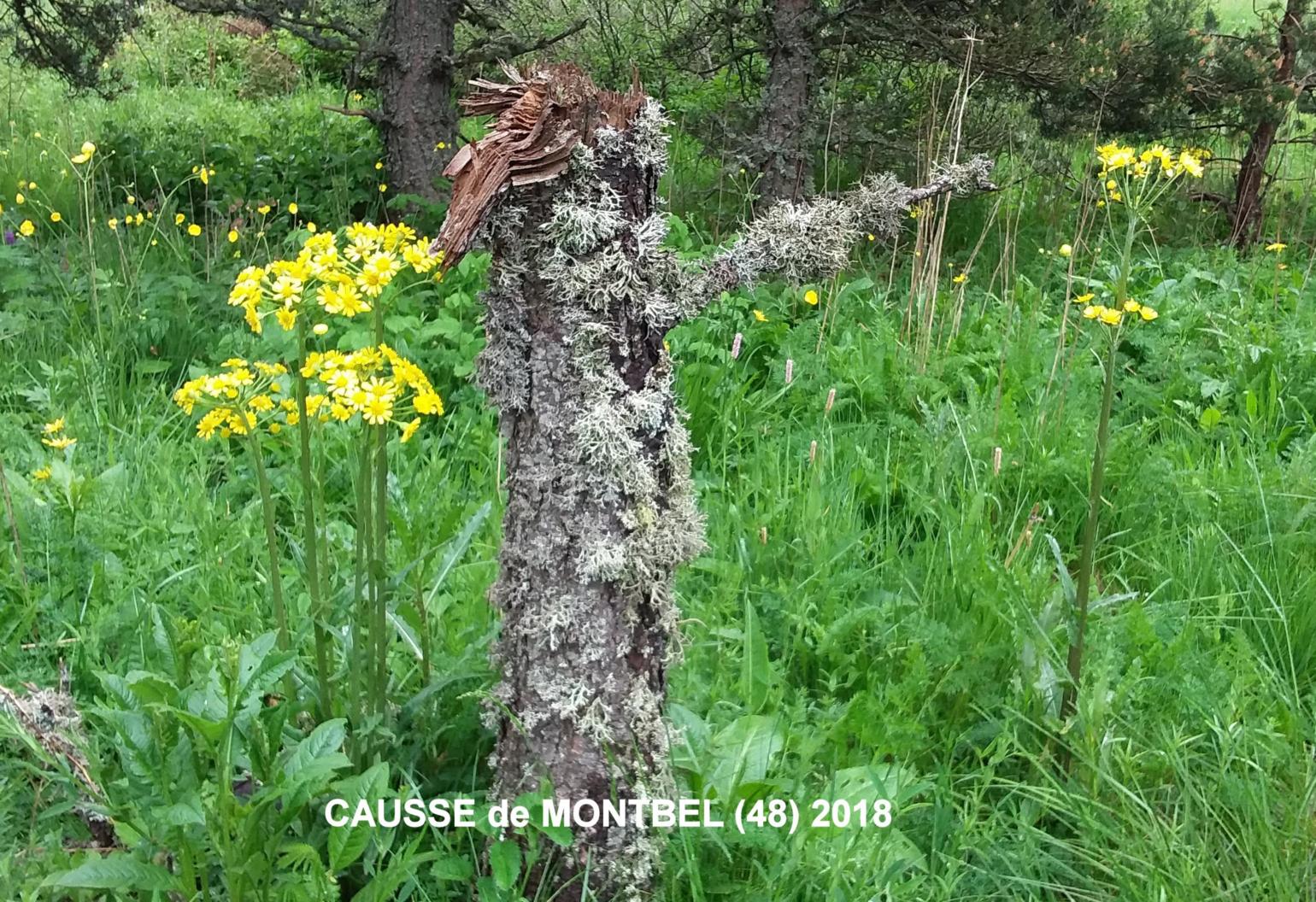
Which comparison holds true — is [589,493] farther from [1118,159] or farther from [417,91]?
[417,91]

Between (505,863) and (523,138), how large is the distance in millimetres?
1100

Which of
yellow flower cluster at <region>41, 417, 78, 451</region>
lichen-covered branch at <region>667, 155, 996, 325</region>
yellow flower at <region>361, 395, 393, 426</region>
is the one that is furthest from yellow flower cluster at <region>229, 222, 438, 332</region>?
yellow flower cluster at <region>41, 417, 78, 451</region>

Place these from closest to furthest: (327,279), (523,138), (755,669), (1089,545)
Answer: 1. (523,138)
2. (327,279)
3. (1089,545)
4. (755,669)

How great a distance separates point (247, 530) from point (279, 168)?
4.04 meters

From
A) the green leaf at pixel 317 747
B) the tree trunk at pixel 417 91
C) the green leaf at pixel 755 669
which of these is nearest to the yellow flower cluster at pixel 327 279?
the green leaf at pixel 317 747

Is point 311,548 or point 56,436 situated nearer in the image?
point 311,548

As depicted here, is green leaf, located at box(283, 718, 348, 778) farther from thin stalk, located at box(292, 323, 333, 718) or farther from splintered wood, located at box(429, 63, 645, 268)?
splintered wood, located at box(429, 63, 645, 268)

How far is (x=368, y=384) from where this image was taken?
62.9 inches

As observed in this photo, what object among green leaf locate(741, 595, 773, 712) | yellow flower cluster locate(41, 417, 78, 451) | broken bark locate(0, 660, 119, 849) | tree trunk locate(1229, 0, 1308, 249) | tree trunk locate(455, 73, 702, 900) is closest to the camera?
tree trunk locate(455, 73, 702, 900)

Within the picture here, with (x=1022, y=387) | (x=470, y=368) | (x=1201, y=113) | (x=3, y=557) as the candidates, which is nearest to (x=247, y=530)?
(x=3, y=557)

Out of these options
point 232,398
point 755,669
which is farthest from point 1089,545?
point 232,398

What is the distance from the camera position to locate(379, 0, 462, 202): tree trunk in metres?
5.22

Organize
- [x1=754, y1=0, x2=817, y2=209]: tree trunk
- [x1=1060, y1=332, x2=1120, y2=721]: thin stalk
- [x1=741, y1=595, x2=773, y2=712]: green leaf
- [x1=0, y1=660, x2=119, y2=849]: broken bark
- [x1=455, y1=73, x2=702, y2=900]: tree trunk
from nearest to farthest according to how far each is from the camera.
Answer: [x1=455, y1=73, x2=702, y2=900]: tree trunk < [x1=0, y1=660, x2=119, y2=849]: broken bark < [x1=1060, y1=332, x2=1120, y2=721]: thin stalk < [x1=741, y1=595, x2=773, y2=712]: green leaf < [x1=754, y1=0, x2=817, y2=209]: tree trunk

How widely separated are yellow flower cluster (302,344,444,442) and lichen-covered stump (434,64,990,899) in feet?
0.36
